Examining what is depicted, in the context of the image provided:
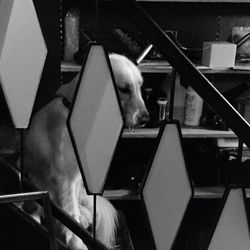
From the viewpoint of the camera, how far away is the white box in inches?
95.3

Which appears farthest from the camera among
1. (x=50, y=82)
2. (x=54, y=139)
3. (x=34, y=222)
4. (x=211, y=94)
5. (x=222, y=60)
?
(x=50, y=82)

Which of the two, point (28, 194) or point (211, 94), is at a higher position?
point (211, 94)

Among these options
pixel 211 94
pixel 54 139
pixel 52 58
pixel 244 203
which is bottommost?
pixel 54 139

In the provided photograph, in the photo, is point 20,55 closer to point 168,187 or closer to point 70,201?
point 168,187

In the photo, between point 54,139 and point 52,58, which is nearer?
point 54,139

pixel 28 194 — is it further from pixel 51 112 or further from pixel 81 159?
pixel 51 112

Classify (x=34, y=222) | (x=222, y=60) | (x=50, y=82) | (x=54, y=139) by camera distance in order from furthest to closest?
(x=50, y=82)
(x=222, y=60)
(x=54, y=139)
(x=34, y=222)

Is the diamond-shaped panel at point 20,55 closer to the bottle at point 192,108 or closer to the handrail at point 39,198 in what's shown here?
the handrail at point 39,198

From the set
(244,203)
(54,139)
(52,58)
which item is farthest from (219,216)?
(52,58)

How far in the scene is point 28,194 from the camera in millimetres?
746

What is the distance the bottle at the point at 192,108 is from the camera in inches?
102

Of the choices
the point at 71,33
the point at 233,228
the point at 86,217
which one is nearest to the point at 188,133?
the point at 86,217

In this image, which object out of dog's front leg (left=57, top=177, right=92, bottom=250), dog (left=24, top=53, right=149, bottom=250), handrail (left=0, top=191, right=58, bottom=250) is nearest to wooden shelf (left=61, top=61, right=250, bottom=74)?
dog (left=24, top=53, right=149, bottom=250)

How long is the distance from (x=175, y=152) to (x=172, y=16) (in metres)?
2.16
